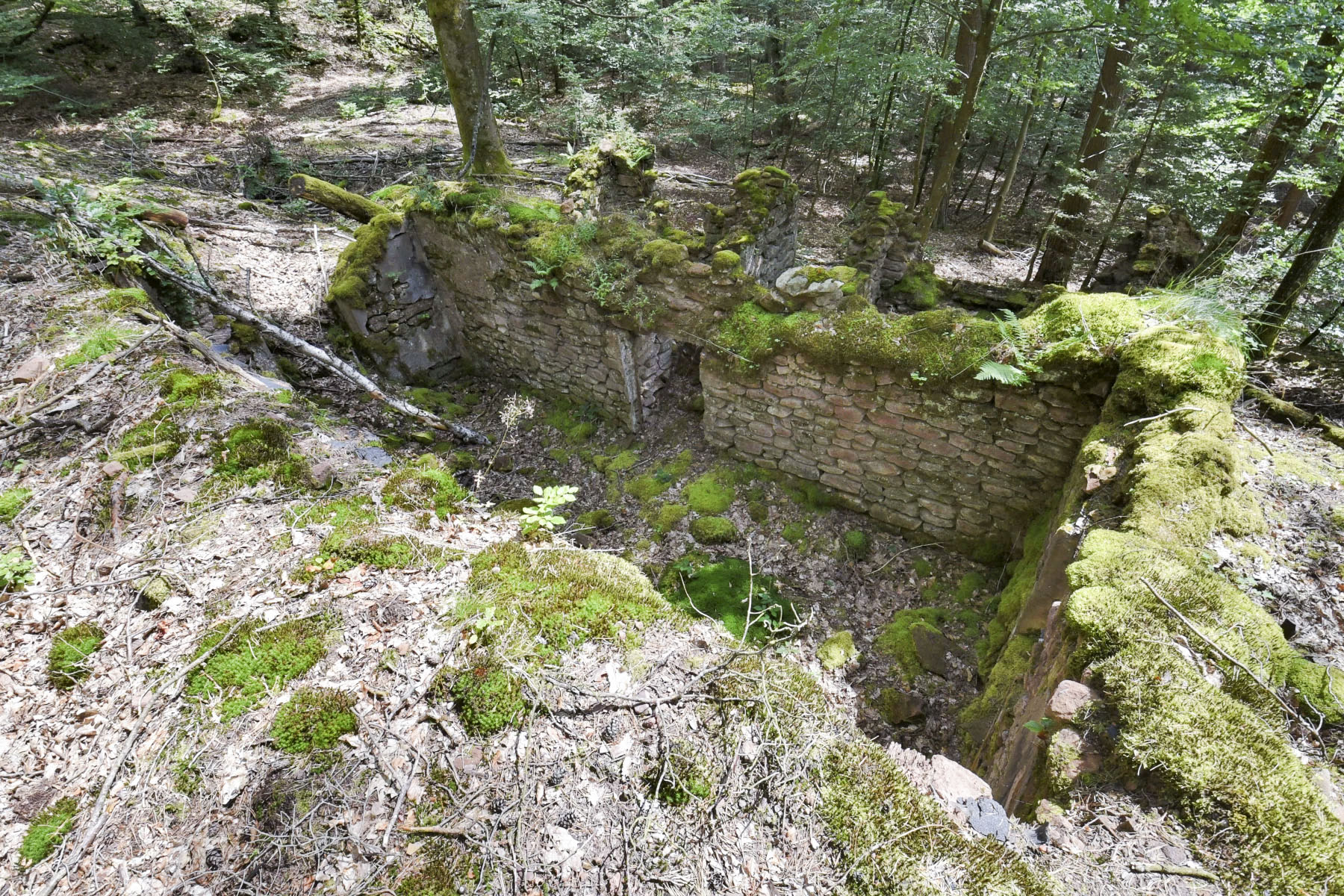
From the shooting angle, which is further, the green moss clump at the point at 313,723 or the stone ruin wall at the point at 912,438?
the stone ruin wall at the point at 912,438

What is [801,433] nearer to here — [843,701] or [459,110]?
[843,701]

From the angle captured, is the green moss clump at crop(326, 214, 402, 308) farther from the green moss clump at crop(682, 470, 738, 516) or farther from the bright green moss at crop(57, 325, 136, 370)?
the green moss clump at crop(682, 470, 738, 516)

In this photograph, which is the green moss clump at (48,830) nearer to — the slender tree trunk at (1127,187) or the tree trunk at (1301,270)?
the tree trunk at (1301,270)

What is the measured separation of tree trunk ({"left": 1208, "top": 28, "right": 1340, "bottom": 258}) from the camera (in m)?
5.54

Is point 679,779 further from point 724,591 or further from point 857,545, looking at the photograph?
point 857,545

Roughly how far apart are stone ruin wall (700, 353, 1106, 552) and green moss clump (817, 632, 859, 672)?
1.58 m

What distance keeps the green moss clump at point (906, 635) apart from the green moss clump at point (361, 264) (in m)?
7.47

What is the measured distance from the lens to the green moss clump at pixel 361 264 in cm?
754

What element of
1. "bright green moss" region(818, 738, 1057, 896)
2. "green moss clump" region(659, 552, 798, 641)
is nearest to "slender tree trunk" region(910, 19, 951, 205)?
"green moss clump" region(659, 552, 798, 641)

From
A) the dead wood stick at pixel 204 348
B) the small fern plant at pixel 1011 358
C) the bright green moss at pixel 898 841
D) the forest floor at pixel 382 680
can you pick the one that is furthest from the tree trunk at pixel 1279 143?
the dead wood stick at pixel 204 348

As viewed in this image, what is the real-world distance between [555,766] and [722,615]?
3.22 m

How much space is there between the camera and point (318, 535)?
3.33 m

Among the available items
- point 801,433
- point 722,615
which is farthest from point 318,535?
point 801,433

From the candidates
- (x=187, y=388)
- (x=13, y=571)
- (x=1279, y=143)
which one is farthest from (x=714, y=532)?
(x=1279, y=143)
